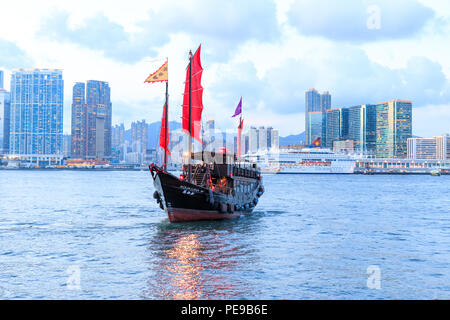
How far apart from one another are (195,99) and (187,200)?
869cm

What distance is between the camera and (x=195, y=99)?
3497 centimetres

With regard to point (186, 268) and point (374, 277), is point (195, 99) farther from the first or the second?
point (374, 277)

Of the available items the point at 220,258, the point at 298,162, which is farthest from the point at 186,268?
the point at 298,162

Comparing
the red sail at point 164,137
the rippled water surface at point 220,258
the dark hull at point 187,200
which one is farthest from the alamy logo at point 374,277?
the red sail at point 164,137

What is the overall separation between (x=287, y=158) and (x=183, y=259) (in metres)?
179

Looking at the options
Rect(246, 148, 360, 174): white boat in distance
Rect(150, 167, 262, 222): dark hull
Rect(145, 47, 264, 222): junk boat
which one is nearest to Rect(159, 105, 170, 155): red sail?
Rect(145, 47, 264, 222): junk boat

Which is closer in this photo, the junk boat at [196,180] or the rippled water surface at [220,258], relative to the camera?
the rippled water surface at [220,258]

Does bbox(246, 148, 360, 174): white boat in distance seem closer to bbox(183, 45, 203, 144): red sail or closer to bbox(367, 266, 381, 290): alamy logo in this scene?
bbox(183, 45, 203, 144): red sail

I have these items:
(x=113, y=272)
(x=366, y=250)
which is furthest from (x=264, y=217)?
(x=113, y=272)

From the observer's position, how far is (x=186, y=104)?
34531mm

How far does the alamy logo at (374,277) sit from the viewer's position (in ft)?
55.1

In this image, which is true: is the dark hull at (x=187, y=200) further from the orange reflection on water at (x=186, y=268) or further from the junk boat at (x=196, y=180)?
the orange reflection on water at (x=186, y=268)
